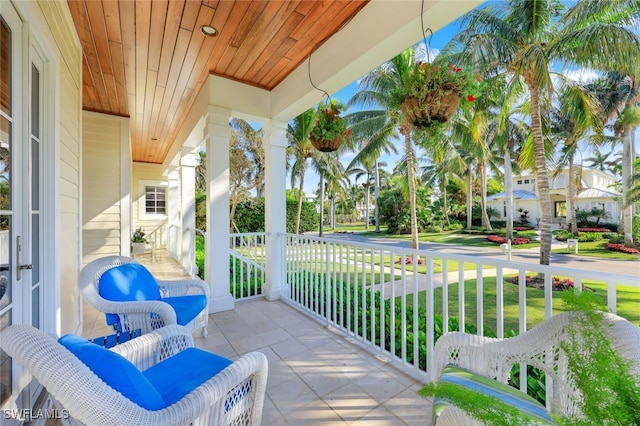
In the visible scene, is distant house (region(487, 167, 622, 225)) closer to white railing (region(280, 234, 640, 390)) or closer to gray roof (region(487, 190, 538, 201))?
gray roof (region(487, 190, 538, 201))

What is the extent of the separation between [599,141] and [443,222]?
38.2 ft

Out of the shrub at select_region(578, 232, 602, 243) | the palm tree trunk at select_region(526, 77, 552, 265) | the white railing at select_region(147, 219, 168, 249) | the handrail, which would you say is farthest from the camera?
the shrub at select_region(578, 232, 602, 243)

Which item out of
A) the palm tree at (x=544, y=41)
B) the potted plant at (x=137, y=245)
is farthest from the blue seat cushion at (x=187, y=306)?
the palm tree at (x=544, y=41)

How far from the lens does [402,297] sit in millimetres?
2012

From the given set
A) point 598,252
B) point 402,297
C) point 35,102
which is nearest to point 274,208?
point 402,297

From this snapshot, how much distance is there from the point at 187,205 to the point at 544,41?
8153 millimetres

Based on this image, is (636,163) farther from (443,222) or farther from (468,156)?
(443,222)

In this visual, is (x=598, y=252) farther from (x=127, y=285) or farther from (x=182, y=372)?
(x=127, y=285)

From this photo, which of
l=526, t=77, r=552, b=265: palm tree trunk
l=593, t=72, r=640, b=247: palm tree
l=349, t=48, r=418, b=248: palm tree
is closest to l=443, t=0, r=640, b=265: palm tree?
l=526, t=77, r=552, b=265: palm tree trunk

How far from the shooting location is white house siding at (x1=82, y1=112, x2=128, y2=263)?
471 cm

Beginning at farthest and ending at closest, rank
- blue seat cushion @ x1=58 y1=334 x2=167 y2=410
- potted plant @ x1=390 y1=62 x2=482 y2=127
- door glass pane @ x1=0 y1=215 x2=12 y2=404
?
1. potted plant @ x1=390 y1=62 x2=482 y2=127
2. door glass pane @ x1=0 y1=215 x2=12 y2=404
3. blue seat cushion @ x1=58 y1=334 x2=167 y2=410

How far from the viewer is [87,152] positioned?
15.4ft

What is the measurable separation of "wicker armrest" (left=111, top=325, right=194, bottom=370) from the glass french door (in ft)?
1.83

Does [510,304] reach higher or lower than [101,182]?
lower
